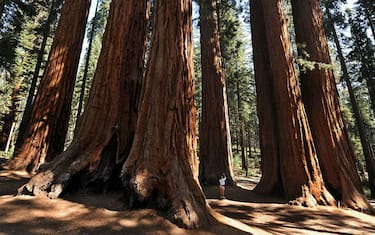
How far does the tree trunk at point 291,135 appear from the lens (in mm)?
6477

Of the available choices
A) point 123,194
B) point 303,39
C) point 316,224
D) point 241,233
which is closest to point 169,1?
point 123,194

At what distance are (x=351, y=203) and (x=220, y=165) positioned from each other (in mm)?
4272

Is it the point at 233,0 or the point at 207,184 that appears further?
the point at 233,0

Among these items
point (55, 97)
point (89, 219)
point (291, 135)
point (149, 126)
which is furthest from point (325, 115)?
point (55, 97)

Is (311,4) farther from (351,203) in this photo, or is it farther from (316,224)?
(316,224)

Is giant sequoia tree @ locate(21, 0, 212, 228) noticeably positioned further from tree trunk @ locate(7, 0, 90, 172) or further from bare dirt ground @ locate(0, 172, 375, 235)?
tree trunk @ locate(7, 0, 90, 172)

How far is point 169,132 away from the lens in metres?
3.57

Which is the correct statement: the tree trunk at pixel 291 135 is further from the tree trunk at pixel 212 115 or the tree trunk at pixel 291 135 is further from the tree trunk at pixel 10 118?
the tree trunk at pixel 10 118

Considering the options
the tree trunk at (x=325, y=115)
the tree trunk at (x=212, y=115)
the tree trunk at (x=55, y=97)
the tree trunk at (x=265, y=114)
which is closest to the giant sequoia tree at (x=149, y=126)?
the tree trunk at (x=55, y=97)

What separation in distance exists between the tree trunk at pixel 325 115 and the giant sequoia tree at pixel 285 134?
1.85 feet

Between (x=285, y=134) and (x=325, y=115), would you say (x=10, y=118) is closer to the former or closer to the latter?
(x=285, y=134)

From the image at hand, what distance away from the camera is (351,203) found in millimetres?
6266

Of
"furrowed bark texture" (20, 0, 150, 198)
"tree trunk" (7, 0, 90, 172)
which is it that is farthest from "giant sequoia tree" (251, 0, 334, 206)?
"tree trunk" (7, 0, 90, 172)

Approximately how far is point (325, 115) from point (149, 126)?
6.20m
